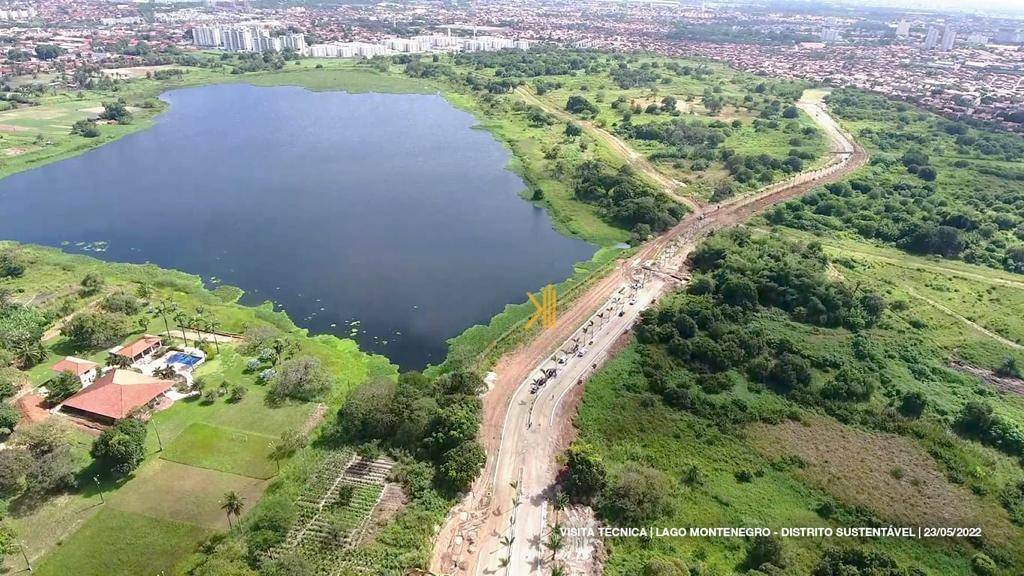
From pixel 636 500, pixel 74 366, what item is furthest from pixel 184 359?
pixel 636 500

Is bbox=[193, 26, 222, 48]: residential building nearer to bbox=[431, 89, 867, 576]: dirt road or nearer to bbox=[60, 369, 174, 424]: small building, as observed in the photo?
bbox=[431, 89, 867, 576]: dirt road

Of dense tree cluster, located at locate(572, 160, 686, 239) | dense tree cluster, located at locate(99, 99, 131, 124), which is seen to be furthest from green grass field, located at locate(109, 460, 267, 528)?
dense tree cluster, located at locate(99, 99, 131, 124)

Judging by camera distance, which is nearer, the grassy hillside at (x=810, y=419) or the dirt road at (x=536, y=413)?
the dirt road at (x=536, y=413)

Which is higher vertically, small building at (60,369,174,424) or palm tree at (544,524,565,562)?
small building at (60,369,174,424)

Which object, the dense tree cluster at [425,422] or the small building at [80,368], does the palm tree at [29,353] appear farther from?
the dense tree cluster at [425,422]

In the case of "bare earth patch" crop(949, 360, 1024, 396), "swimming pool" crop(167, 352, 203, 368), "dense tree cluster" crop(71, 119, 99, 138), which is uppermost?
"dense tree cluster" crop(71, 119, 99, 138)

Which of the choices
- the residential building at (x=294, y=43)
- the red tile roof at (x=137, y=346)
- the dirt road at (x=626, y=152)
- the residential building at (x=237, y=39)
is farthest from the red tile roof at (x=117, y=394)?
the residential building at (x=237, y=39)
